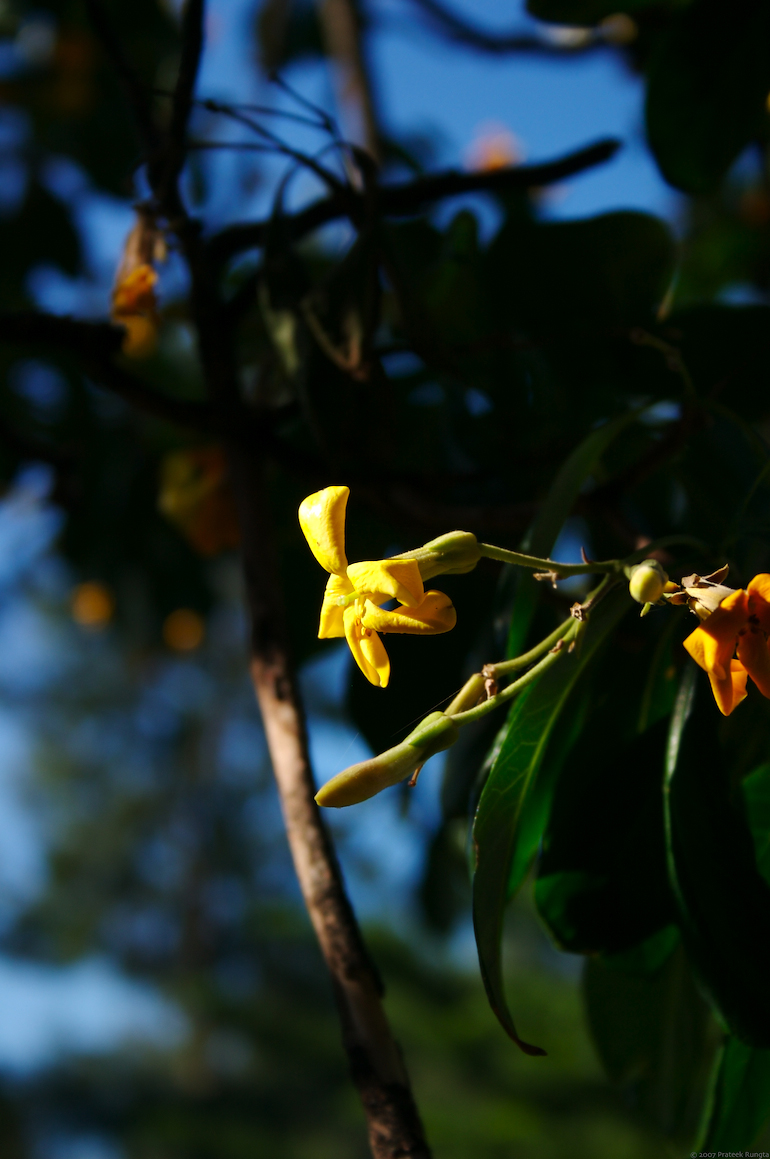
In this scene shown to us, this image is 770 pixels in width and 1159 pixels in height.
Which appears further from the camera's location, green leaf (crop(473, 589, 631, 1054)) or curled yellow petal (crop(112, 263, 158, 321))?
curled yellow petal (crop(112, 263, 158, 321))

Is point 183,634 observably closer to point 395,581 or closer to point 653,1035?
point 653,1035

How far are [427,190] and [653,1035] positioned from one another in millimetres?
585

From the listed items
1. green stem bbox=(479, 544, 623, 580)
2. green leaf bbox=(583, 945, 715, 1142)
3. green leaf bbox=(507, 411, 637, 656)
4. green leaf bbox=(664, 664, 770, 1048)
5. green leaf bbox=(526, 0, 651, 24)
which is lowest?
green leaf bbox=(583, 945, 715, 1142)

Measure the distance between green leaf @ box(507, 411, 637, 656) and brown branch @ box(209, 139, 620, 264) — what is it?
248 mm

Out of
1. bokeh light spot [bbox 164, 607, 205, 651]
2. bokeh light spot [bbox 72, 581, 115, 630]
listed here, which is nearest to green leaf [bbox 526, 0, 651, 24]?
bokeh light spot [bbox 72, 581, 115, 630]

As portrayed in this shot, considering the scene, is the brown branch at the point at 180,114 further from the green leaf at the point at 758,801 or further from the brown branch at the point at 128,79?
the green leaf at the point at 758,801

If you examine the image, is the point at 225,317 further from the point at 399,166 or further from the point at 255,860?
the point at 255,860

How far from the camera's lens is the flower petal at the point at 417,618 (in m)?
0.31

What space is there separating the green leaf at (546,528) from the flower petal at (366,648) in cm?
15

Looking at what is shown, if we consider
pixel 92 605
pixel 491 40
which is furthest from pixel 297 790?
pixel 92 605

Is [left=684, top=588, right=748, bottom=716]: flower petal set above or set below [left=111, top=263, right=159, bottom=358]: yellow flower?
below

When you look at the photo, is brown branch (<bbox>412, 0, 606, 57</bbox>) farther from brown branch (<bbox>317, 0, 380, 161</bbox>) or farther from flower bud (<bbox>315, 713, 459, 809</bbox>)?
flower bud (<bbox>315, 713, 459, 809</bbox>)

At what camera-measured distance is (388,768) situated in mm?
321

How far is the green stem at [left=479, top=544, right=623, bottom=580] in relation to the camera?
0.34m
